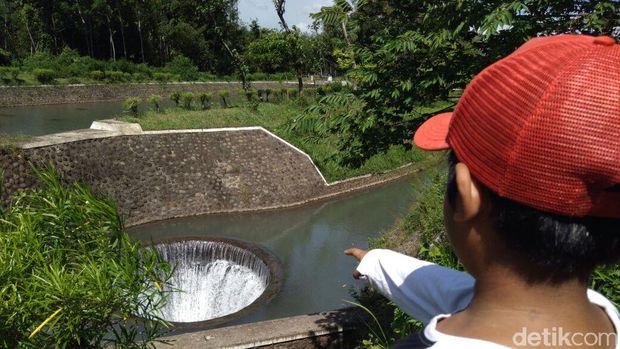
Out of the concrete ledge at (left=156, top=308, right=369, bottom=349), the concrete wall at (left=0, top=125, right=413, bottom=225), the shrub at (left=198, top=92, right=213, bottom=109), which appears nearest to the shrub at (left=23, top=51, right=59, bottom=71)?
the shrub at (left=198, top=92, right=213, bottom=109)

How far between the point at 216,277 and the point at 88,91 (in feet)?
56.4

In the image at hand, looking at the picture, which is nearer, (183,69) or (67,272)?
(67,272)

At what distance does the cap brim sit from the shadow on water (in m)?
6.27

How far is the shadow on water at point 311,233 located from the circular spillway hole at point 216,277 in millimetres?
414

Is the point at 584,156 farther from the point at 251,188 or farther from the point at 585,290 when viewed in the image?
the point at 251,188

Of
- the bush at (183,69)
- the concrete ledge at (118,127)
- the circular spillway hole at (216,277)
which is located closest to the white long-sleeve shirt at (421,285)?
the circular spillway hole at (216,277)

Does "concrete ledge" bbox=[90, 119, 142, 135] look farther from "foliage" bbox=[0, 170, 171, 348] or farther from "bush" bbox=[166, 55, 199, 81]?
"bush" bbox=[166, 55, 199, 81]

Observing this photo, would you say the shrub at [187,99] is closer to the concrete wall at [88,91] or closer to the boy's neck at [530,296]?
the concrete wall at [88,91]

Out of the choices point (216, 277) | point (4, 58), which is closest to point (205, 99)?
point (216, 277)

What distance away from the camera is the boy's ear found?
2.25 ft

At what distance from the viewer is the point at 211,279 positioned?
8.01 meters

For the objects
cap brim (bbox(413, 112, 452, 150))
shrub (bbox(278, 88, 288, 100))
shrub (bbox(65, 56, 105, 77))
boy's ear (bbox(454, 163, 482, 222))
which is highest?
shrub (bbox(65, 56, 105, 77))

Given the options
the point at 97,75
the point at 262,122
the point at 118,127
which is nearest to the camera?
the point at 118,127

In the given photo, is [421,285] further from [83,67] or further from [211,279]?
[83,67]
